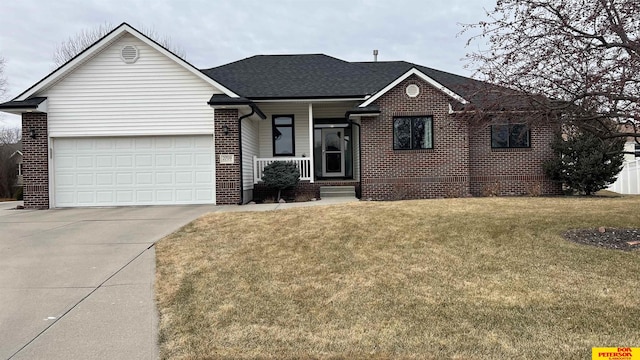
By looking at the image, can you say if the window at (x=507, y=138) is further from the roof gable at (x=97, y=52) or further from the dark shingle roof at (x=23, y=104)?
the dark shingle roof at (x=23, y=104)

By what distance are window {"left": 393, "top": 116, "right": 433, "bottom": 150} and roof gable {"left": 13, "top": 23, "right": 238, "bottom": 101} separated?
589 centimetres

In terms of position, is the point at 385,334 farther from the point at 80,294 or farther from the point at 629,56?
the point at 629,56

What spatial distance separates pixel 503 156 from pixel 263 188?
Result: 9.20 meters

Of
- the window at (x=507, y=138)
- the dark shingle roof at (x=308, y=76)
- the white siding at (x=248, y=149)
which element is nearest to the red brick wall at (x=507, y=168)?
the window at (x=507, y=138)

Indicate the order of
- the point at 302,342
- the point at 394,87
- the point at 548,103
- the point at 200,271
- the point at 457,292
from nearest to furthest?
the point at 302,342
the point at 457,292
the point at 200,271
the point at 548,103
the point at 394,87

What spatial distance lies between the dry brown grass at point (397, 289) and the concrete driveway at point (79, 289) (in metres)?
0.34

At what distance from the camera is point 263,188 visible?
15.3m

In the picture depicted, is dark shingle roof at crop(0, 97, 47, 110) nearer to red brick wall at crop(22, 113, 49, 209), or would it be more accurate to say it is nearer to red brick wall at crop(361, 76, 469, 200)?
red brick wall at crop(22, 113, 49, 209)

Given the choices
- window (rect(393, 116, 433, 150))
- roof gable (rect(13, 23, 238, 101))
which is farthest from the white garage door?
window (rect(393, 116, 433, 150))

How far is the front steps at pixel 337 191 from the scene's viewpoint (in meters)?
15.7

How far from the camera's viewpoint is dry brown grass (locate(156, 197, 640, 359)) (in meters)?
3.90

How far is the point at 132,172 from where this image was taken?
45.5 feet

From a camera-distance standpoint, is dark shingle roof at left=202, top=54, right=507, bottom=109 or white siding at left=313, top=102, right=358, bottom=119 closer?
dark shingle roof at left=202, top=54, right=507, bottom=109

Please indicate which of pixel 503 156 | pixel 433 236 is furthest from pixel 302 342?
pixel 503 156
